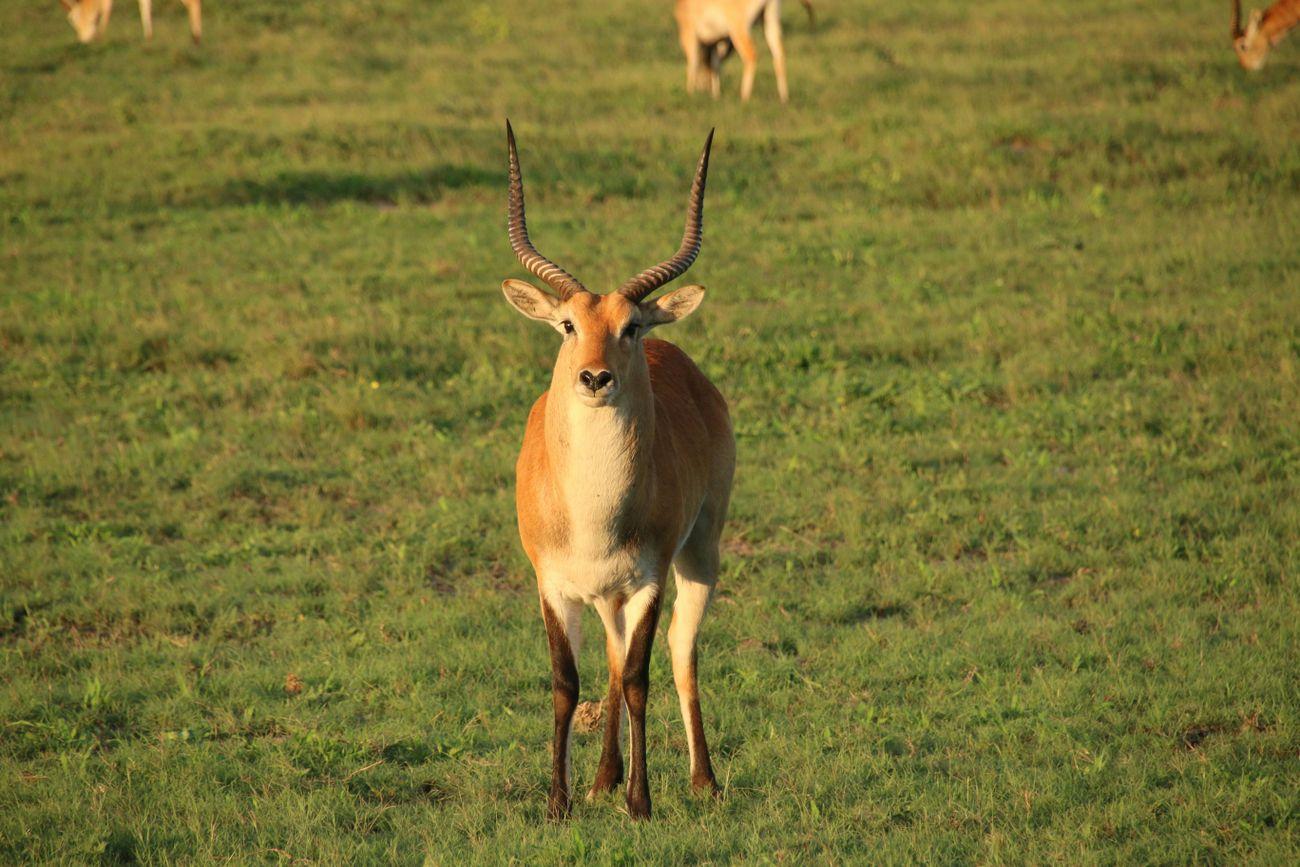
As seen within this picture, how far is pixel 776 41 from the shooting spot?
19.3 meters

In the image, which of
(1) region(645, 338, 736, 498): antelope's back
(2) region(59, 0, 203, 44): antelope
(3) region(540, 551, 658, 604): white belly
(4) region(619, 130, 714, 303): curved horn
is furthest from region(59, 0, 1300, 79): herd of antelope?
(3) region(540, 551, 658, 604): white belly

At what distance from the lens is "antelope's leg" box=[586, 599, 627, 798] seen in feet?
17.1

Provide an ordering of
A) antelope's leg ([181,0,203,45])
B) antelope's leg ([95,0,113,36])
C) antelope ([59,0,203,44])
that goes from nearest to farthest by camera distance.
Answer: antelope's leg ([181,0,203,45]) < antelope ([59,0,203,44]) < antelope's leg ([95,0,113,36])

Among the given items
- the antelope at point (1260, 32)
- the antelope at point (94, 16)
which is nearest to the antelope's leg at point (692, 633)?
the antelope at point (1260, 32)

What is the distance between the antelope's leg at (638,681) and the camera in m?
5.02

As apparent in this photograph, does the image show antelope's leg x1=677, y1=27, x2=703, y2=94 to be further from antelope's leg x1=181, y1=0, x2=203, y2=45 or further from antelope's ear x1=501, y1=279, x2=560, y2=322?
antelope's ear x1=501, y1=279, x2=560, y2=322

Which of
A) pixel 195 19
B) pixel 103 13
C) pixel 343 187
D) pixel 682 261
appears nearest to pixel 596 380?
pixel 682 261

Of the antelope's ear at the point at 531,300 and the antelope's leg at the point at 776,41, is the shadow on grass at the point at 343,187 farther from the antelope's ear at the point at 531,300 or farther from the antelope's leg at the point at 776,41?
the antelope's ear at the point at 531,300

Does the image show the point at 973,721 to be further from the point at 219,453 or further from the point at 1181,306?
the point at 1181,306

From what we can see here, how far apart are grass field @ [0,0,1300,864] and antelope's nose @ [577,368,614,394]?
4.81ft

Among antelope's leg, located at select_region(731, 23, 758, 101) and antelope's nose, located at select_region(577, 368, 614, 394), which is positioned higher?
antelope's leg, located at select_region(731, 23, 758, 101)

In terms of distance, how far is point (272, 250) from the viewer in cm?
1305

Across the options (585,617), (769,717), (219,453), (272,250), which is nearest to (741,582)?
(585,617)

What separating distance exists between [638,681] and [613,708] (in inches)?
8.3
